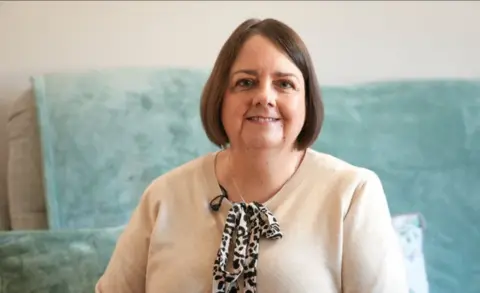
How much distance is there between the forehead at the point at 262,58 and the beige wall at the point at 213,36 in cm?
68

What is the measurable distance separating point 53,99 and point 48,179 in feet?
0.67

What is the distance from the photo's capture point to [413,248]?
5.57 feet

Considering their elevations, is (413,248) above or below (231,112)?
below

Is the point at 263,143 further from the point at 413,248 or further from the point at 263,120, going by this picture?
the point at 413,248

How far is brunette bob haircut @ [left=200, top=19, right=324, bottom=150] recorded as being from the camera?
135cm

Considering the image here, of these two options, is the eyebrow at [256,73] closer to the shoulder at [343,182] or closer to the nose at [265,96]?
the nose at [265,96]

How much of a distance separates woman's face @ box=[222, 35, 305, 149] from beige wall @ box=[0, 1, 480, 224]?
0.68 meters

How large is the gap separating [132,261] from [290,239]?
34 centimetres

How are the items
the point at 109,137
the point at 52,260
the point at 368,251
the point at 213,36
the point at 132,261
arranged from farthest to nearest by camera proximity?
the point at 213,36, the point at 109,137, the point at 52,260, the point at 132,261, the point at 368,251

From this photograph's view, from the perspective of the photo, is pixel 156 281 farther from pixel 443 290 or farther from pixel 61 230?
pixel 443 290

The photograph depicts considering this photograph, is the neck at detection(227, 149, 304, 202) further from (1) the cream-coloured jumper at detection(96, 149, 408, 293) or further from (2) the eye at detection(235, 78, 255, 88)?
(2) the eye at detection(235, 78, 255, 88)

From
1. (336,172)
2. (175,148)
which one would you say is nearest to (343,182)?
(336,172)

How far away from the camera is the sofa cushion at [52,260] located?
1.60 meters

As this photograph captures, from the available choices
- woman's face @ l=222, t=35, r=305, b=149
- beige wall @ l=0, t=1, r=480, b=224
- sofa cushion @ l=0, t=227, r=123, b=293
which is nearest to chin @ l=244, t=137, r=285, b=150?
woman's face @ l=222, t=35, r=305, b=149
